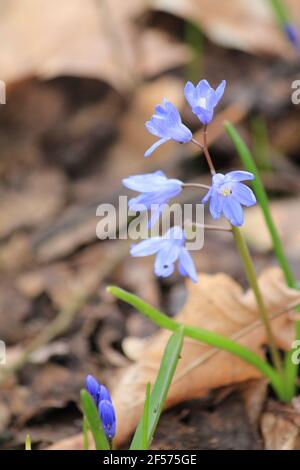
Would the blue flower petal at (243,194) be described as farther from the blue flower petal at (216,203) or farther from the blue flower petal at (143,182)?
the blue flower petal at (143,182)

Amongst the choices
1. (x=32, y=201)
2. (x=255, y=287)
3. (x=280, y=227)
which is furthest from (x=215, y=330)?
(x=32, y=201)

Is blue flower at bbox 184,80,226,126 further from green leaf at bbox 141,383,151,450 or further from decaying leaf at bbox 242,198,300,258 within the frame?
decaying leaf at bbox 242,198,300,258

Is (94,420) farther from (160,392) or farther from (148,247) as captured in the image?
(148,247)

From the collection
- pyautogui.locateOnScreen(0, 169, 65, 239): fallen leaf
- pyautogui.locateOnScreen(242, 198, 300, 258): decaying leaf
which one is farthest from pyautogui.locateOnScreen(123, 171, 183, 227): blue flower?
pyautogui.locateOnScreen(0, 169, 65, 239): fallen leaf

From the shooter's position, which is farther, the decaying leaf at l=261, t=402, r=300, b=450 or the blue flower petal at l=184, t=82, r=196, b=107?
the decaying leaf at l=261, t=402, r=300, b=450

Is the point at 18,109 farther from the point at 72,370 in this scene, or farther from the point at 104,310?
the point at 72,370
